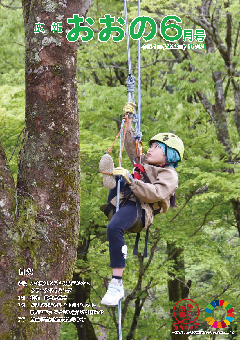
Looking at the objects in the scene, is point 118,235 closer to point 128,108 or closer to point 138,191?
point 138,191

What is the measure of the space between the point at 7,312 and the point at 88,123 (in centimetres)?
749

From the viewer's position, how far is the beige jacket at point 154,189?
2.96m

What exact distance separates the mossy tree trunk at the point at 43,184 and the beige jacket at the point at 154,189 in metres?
0.48

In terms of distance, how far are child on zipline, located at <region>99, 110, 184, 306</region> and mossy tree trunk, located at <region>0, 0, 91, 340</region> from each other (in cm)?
32

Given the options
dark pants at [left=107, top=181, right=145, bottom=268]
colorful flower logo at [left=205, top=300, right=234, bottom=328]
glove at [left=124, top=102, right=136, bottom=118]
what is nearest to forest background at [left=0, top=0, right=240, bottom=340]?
colorful flower logo at [left=205, top=300, right=234, bottom=328]

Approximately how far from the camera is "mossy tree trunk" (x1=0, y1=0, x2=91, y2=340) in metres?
2.51

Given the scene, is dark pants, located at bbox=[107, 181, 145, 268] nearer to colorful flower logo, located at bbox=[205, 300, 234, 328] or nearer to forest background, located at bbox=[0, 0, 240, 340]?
forest background, located at bbox=[0, 0, 240, 340]

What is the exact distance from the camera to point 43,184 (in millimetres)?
2633

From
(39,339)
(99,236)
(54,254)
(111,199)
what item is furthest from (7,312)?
(99,236)

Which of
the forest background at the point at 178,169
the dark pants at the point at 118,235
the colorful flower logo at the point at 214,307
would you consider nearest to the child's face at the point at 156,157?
the dark pants at the point at 118,235

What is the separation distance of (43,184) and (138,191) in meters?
0.71

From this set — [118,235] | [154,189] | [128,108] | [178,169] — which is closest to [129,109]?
[128,108]

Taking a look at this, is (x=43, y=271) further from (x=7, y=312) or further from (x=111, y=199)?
(x=111, y=199)

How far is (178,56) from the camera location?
31.8 feet
